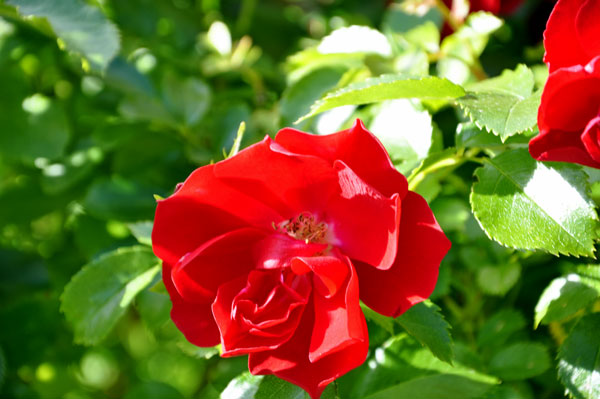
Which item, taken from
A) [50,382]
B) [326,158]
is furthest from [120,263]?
[50,382]

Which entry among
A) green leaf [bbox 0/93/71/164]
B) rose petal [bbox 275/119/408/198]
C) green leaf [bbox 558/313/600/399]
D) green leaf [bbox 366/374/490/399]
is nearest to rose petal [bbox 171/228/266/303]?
rose petal [bbox 275/119/408/198]

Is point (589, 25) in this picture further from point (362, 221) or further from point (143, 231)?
point (143, 231)

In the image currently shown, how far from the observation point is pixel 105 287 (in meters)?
0.74

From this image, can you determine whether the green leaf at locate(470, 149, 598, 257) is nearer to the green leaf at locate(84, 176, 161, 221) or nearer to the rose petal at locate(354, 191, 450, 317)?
the rose petal at locate(354, 191, 450, 317)

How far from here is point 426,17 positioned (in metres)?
1.02

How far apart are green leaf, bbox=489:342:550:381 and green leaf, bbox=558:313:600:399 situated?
93 millimetres

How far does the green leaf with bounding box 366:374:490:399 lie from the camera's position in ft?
2.08

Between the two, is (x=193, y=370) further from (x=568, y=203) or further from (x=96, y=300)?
(x=568, y=203)

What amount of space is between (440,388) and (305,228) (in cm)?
22

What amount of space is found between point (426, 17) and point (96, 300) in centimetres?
66

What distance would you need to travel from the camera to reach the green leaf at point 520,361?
0.71m

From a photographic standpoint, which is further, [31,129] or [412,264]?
[31,129]

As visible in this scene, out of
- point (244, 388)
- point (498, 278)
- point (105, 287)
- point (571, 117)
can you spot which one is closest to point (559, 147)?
point (571, 117)

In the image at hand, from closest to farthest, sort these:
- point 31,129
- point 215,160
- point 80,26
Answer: point 80,26 → point 215,160 → point 31,129
